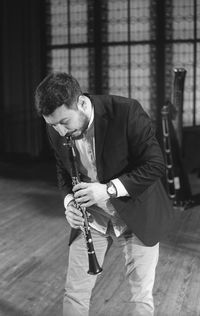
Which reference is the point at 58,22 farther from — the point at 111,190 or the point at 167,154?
the point at 111,190

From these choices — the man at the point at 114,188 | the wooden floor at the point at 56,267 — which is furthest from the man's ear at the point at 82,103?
the wooden floor at the point at 56,267

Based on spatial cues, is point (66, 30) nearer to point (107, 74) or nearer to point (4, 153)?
point (107, 74)

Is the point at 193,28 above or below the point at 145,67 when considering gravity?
above

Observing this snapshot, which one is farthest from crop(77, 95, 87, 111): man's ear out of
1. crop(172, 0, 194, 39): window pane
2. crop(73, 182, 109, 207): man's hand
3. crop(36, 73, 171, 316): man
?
crop(172, 0, 194, 39): window pane

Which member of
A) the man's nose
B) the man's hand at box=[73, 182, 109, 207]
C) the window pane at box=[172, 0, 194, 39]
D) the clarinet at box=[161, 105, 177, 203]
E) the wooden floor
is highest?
the window pane at box=[172, 0, 194, 39]

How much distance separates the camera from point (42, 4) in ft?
28.1

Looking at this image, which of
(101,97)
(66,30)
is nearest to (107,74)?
(66,30)

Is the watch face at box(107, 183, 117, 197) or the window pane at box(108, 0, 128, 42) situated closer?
the watch face at box(107, 183, 117, 197)

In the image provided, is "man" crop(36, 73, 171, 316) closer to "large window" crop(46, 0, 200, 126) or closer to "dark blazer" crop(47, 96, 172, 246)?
"dark blazer" crop(47, 96, 172, 246)

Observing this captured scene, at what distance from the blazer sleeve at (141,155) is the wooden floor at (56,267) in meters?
1.22

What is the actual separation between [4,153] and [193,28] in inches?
166

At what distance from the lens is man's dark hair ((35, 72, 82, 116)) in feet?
4.89

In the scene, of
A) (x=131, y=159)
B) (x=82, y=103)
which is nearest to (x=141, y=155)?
(x=131, y=159)

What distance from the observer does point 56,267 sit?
338cm
